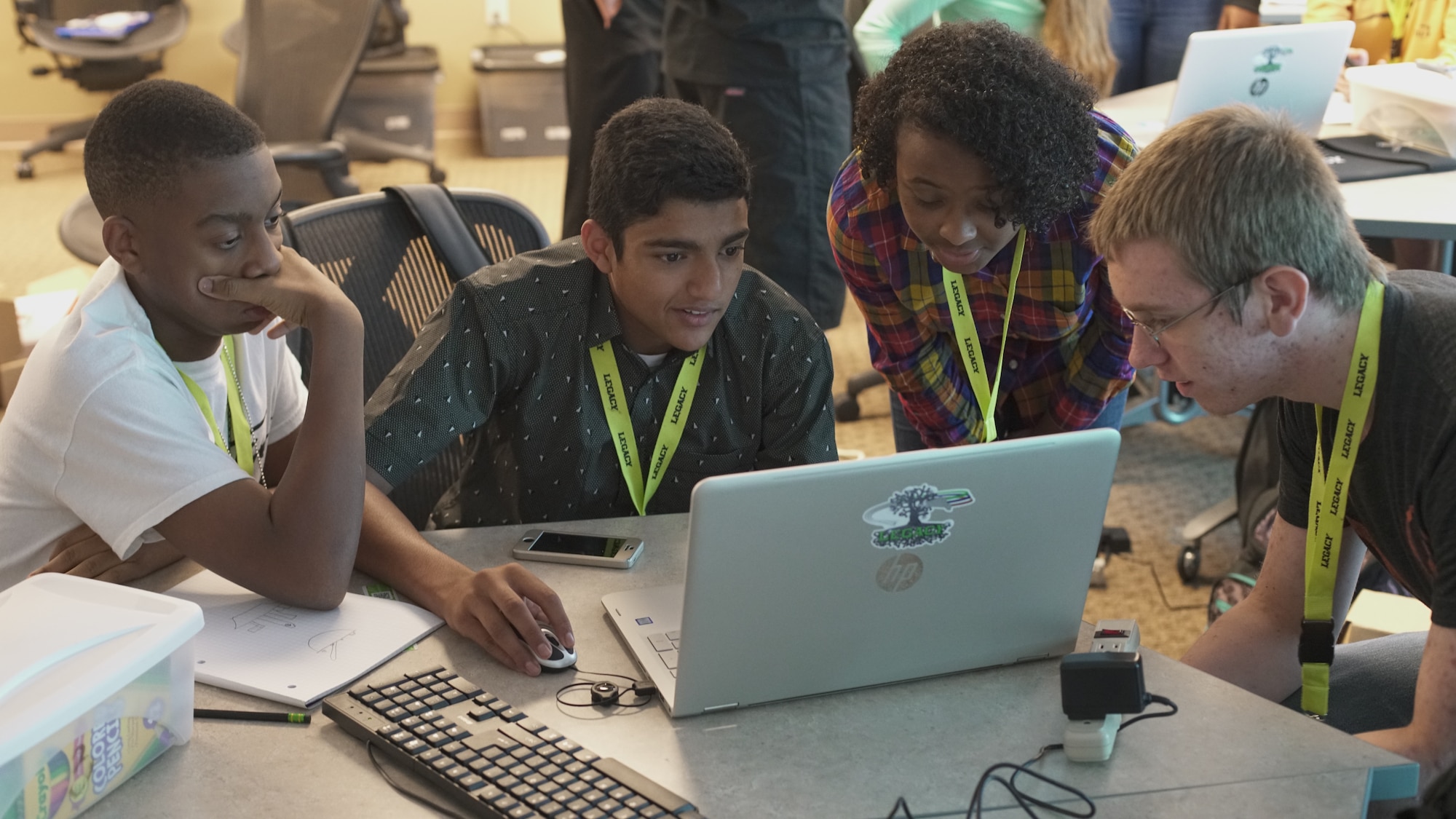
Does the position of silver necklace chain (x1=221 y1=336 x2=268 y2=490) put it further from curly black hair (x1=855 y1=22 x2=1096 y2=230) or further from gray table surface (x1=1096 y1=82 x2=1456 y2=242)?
gray table surface (x1=1096 y1=82 x2=1456 y2=242)

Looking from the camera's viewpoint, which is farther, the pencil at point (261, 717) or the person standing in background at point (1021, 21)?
the person standing in background at point (1021, 21)

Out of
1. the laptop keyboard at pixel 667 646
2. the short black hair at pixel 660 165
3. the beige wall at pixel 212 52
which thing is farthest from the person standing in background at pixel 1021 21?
the beige wall at pixel 212 52

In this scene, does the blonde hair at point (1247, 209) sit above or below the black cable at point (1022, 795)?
above

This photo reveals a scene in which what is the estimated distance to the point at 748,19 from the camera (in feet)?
9.39

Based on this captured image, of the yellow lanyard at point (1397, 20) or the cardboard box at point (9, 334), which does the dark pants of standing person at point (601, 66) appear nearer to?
the cardboard box at point (9, 334)

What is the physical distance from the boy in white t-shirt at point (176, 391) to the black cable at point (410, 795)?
273mm

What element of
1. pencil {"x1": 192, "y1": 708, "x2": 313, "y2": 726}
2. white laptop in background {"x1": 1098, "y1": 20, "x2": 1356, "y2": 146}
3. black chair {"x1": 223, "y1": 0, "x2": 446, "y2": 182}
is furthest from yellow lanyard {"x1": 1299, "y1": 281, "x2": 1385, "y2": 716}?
black chair {"x1": 223, "y1": 0, "x2": 446, "y2": 182}

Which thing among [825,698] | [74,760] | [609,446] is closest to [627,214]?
[609,446]

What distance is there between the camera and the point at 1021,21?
2820mm

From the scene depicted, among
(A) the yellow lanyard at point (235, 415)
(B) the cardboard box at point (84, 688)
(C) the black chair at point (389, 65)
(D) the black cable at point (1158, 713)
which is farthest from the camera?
(C) the black chair at point (389, 65)

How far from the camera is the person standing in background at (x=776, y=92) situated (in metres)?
2.89

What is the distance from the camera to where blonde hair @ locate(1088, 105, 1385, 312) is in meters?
1.20

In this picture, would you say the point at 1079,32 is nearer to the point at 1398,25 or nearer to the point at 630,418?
the point at 1398,25

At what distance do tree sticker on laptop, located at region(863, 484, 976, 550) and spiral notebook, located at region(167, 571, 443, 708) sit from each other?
1.63 feet
